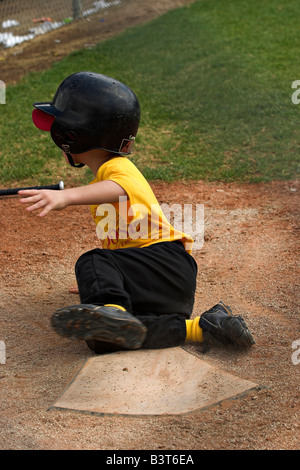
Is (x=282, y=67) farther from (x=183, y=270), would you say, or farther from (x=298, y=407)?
(x=298, y=407)

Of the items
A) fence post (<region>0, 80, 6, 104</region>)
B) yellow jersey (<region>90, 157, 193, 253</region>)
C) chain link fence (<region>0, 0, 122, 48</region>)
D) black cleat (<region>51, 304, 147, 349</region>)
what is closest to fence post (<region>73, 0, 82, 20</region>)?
chain link fence (<region>0, 0, 122, 48</region>)

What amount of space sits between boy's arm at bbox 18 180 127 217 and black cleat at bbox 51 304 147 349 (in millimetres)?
437

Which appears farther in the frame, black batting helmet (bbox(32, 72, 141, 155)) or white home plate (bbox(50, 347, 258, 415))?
black batting helmet (bbox(32, 72, 141, 155))

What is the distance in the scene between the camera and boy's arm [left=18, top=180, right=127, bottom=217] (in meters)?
2.71

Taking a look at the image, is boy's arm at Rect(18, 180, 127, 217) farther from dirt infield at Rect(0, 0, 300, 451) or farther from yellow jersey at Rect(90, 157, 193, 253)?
dirt infield at Rect(0, 0, 300, 451)

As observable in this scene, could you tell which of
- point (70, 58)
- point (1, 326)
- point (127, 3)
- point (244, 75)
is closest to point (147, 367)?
point (1, 326)

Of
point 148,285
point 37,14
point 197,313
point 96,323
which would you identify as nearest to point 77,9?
point 37,14

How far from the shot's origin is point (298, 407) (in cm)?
255

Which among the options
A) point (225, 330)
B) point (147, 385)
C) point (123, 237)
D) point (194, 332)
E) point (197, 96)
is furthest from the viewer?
point (197, 96)

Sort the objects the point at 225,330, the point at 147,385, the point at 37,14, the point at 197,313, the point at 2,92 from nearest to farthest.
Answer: the point at 147,385 → the point at 225,330 → the point at 197,313 → the point at 2,92 → the point at 37,14

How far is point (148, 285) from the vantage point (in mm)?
3176

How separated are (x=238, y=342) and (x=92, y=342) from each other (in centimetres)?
70

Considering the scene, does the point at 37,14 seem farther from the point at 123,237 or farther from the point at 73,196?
the point at 73,196

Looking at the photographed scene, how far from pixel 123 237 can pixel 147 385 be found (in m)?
0.83
